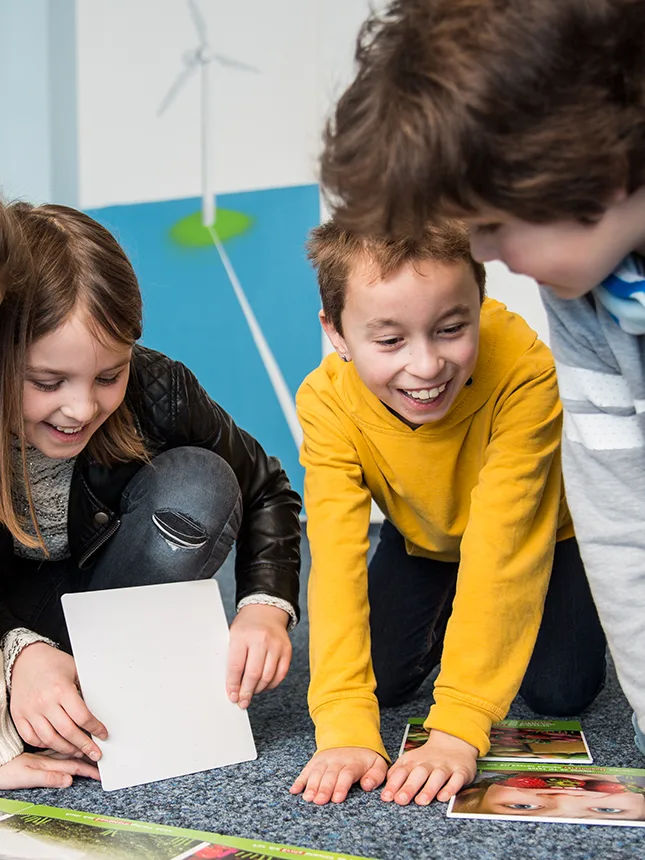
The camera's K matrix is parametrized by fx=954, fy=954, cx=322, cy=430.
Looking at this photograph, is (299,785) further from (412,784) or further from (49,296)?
(49,296)

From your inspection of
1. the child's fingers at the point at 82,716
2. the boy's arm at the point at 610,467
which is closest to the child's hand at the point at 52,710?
the child's fingers at the point at 82,716

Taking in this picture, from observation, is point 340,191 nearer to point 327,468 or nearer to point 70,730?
point 327,468

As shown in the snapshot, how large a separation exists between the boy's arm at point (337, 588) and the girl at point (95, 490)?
0.07 metres

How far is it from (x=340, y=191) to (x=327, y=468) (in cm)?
41

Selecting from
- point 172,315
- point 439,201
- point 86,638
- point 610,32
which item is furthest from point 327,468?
point 172,315

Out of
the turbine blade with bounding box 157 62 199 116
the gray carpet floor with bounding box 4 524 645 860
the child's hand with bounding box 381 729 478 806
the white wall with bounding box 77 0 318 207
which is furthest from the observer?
the turbine blade with bounding box 157 62 199 116

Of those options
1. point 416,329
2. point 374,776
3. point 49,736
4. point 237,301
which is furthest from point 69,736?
point 237,301

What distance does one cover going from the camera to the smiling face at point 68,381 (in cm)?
93

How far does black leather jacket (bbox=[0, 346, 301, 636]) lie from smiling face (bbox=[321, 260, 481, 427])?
234 mm

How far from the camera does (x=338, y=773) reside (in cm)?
84

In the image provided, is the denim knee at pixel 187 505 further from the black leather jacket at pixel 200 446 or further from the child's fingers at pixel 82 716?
the child's fingers at pixel 82 716

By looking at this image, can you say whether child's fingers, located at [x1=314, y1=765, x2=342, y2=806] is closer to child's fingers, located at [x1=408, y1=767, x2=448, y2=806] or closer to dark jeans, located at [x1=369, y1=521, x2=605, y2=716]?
child's fingers, located at [x1=408, y1=767, x2=448, y2=806]

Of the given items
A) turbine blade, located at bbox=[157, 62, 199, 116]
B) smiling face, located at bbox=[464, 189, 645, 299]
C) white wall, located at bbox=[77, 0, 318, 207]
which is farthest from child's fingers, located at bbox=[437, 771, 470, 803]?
turbine blade, located at bbox=[157, 62, 199, 116]

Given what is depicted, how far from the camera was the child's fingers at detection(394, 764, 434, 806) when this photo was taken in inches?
31.8
